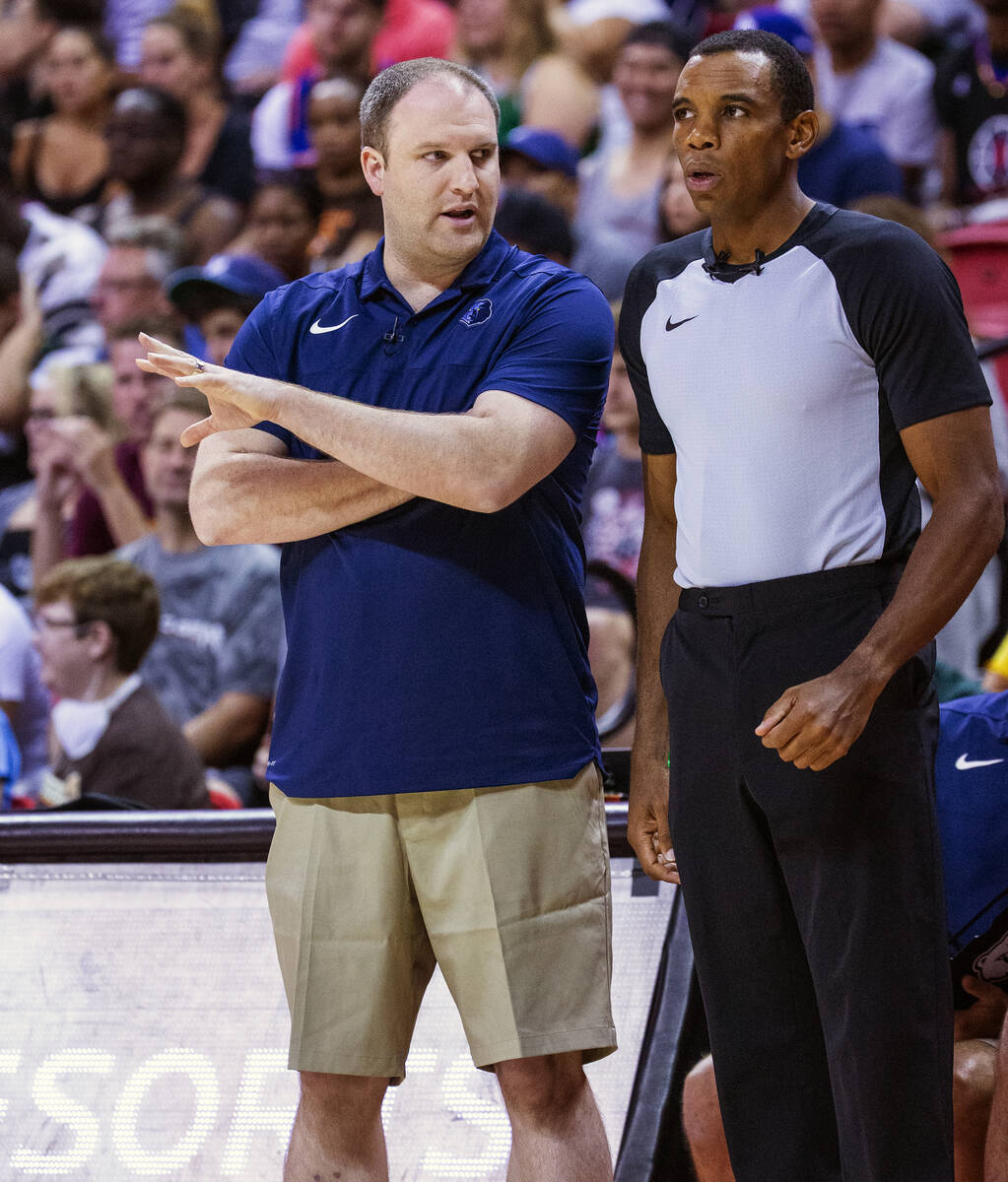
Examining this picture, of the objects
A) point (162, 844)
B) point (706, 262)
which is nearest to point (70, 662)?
point (162, 844)

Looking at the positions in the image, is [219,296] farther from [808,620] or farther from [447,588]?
[808,620]

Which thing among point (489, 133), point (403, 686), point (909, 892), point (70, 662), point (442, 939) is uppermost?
point (489, 133)

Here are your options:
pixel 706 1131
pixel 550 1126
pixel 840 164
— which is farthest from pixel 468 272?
pixel 840 164

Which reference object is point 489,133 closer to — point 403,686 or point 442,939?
point 403,686

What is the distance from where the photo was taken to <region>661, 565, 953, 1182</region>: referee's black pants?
1863mm

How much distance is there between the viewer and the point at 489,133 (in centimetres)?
227

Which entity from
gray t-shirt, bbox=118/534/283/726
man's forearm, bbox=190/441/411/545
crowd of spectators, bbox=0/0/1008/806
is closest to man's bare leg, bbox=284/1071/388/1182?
man's forearm, bbox=190/441/411/545

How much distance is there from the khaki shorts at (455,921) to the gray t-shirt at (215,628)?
3099mm

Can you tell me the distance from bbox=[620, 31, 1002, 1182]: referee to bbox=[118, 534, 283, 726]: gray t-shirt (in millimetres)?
3382

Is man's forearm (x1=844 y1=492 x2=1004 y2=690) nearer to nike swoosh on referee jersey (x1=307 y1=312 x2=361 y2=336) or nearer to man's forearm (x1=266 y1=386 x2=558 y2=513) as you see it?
man's forearm (x1=266 y1=386 x2=558 y2=513)

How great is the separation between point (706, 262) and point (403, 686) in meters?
0.69

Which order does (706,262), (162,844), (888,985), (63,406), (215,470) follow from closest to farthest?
(888,985), (706,262), (215,470), (162,844), (63,406)

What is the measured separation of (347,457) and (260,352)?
32cm

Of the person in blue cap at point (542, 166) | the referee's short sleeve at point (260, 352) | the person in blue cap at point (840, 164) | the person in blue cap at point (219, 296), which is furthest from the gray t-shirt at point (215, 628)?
the referee's short sleeve at point (260, 352)
